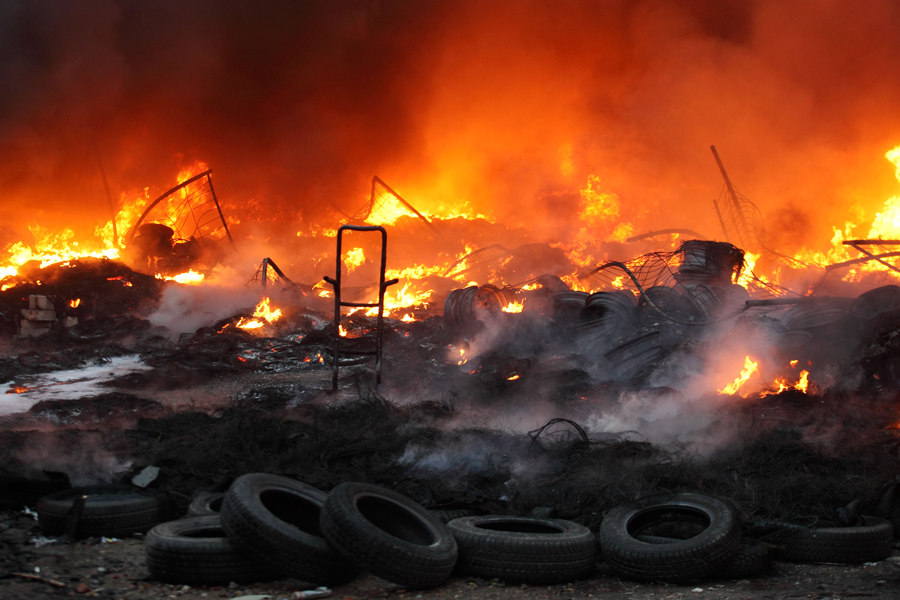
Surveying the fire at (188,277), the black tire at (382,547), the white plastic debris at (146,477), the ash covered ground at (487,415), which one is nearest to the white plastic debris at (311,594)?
the black tire at (382,547)

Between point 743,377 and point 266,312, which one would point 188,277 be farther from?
point 743,377

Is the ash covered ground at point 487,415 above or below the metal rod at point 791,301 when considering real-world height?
below

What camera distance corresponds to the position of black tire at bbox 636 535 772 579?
432cm

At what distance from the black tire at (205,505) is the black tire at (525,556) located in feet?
6.16

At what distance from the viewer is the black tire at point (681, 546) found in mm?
4227

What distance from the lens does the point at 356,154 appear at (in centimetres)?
3047

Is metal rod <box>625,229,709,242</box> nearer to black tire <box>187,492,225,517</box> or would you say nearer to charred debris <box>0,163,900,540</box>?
charred debris <box>0,163,900,540</box>

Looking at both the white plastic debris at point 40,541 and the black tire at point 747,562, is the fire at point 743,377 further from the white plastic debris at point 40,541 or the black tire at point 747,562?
the white plastic debris at point 40,541

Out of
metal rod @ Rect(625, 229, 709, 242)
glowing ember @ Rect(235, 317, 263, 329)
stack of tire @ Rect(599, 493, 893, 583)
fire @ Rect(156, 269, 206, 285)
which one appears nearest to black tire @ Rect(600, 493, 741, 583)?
stack of tire @ Rect(599, 493, 893, 583)

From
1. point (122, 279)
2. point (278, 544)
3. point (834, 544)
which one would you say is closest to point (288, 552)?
point (278, 544)

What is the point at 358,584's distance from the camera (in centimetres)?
407

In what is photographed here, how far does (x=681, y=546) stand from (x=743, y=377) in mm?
6340

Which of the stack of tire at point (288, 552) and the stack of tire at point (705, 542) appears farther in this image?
the stack of tire at point (705, 542)

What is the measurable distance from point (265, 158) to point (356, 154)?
4.38 m
